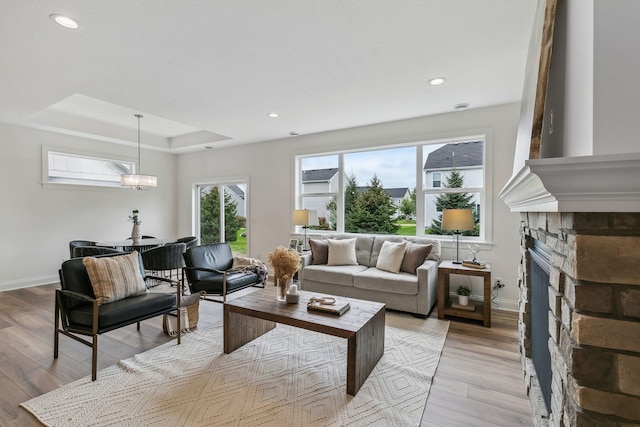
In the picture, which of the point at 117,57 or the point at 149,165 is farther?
the point at 149,165

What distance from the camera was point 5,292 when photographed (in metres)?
4.45

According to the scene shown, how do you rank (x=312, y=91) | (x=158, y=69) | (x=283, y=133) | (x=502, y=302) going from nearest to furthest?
(x=158, y=69) → (x=312, y=91) → (x=502, y=302) → (x=283, y=133)

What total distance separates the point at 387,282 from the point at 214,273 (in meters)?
2.10

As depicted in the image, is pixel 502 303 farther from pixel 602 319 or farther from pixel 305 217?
pixel 602 319

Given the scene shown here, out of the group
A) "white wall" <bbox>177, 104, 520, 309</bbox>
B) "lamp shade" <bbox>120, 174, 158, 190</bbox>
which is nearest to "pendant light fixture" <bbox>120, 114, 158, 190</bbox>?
"lamp shade" <bbox>120, 174, 158, 190</bbox>

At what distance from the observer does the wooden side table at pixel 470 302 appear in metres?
3.21

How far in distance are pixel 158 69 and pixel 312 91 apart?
1557 mm

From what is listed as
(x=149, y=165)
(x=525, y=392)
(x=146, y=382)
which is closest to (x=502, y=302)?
(x=525, y=392)

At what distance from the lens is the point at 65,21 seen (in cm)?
211

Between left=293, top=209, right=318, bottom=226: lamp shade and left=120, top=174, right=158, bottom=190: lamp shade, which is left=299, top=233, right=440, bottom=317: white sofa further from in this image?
left=120, top=174, right=158, bottom=190: lamp shade

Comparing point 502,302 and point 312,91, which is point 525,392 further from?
point 312,91

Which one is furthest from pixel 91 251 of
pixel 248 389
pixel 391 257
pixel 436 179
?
pixel 436 179

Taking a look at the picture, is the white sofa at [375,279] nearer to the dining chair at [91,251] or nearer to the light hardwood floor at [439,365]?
the light hardwood floor at [439,365]

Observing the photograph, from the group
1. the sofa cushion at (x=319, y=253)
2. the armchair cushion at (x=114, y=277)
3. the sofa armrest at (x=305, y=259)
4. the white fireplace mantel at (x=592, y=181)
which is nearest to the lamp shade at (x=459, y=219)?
the sofa cushion at (x=319, y=253)
